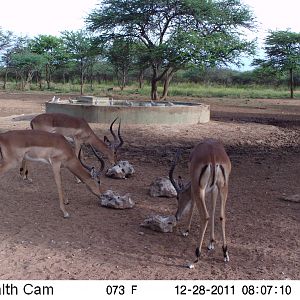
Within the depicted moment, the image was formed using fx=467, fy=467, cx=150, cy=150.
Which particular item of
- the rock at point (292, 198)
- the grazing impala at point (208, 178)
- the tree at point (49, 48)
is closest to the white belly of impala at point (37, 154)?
the grazing impala at point (208, 178)

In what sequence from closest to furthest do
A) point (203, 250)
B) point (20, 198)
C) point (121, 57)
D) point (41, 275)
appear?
point (41, 275) < point (203, 250) < point (20, 198) < point (121, 57)

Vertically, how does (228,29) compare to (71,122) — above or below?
above

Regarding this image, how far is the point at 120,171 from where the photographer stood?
7.36 meters

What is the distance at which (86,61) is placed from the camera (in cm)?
4047

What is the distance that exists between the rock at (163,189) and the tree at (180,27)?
15877 mm

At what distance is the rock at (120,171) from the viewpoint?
735cm

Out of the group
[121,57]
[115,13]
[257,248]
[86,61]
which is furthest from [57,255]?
[86,61]

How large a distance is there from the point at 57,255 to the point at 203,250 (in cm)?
137

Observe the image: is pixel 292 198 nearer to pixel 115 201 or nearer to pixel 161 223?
pixel 161 223

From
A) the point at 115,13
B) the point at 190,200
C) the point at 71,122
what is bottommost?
the point at 190,200

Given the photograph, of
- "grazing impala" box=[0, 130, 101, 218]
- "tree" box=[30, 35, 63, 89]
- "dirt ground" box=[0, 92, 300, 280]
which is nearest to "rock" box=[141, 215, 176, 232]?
"dirt ground" box=[0, 92, 300, 280]

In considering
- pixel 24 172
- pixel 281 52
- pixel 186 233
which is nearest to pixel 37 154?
pixel 24 172

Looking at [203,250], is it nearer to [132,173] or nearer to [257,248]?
[257,248]

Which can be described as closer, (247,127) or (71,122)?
(71,122)
